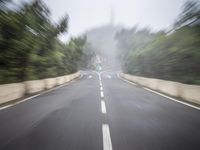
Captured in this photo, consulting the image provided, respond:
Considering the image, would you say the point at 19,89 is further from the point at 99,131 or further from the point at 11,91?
the point at 99,131

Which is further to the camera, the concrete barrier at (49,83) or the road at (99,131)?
the concrete barrier at (49,83)

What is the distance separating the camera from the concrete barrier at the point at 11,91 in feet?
27.3

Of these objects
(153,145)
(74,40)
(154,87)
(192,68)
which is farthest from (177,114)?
(74,40)

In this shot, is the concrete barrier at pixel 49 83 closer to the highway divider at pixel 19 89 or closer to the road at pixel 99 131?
the highway divider at pixel 19 89

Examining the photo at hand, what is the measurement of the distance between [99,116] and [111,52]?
Answer: 13428cm

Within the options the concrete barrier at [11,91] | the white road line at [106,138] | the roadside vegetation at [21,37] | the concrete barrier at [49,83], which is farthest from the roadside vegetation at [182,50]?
the roadside vegetation at [21,37]

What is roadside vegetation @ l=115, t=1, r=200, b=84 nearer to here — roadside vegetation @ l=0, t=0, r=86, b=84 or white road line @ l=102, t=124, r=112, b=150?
white road line @ l=102, t=124, r=112, b=150

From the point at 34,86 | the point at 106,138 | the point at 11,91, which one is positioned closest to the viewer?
the point at 106,138

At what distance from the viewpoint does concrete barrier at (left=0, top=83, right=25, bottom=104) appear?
831 centimetres

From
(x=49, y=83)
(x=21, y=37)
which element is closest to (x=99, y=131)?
(x=21, y=37)

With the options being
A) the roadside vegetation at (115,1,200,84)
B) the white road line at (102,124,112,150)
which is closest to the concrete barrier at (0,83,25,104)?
the white road line at (102,124,112,150)

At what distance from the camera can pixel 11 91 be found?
917 cm

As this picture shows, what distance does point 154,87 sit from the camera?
14977mm

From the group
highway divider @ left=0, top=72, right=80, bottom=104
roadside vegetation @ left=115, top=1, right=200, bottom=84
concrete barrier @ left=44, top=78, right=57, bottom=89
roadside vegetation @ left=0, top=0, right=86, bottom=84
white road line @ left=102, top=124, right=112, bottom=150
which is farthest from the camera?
concrete barrier @ left=44, top=78, right=57, bottom=89
